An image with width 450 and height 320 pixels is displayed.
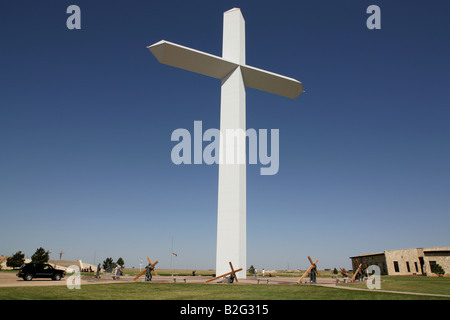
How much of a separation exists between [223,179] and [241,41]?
1112cm

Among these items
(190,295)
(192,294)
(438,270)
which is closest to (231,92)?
(192,294)

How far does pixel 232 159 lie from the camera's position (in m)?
22.3

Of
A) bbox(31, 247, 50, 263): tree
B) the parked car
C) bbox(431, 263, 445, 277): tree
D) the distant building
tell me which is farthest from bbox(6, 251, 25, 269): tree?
bbox(431, 263, 445, 277): tree

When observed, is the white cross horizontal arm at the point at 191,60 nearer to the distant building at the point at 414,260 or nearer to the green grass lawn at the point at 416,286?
the green grass lawn at the point at 416,286

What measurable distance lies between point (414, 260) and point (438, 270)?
394cm

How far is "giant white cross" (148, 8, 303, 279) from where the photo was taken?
2133cm

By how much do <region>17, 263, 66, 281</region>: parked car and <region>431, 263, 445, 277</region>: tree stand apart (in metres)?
44.6

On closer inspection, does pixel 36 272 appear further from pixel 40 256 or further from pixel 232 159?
pixel 40 256

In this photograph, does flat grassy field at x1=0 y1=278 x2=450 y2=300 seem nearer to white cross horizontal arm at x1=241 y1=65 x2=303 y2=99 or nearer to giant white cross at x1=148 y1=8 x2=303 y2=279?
giant white cross at x1=148 y1=8 x2=303 y2=279

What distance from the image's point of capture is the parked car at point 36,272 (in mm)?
22531
